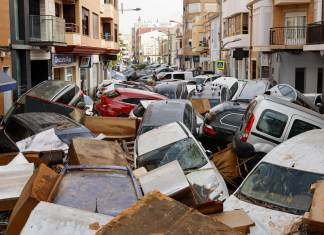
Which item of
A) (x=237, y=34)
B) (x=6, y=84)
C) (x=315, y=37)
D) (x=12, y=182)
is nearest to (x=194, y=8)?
(x=237, y=34)

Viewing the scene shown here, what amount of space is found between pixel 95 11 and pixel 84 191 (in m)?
32.9

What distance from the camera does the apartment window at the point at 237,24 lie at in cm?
3925

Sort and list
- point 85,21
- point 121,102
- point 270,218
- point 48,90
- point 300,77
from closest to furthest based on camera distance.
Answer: point 270,218 < point 48,90 < point 121,102 < point 300,77 < point 85,21

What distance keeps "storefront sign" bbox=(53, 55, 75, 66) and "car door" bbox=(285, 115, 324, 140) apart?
61.9ft

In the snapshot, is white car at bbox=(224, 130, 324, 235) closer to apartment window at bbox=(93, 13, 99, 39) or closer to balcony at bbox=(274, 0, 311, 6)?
balcony at bbox=(274, 0, 311, 6)

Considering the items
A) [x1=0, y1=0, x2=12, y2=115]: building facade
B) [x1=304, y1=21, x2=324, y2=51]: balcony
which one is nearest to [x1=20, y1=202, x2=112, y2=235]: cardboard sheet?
[x1=0, y1=0, x2=12, y2=115]: building facade

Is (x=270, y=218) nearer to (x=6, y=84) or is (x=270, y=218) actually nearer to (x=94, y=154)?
(x=94, y=154)

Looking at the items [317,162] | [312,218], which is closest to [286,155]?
[317,162]

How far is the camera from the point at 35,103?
13.5 m

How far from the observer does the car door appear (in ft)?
32.3

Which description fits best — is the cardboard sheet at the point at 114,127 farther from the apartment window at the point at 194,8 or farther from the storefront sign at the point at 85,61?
the apartment window at the point at 194,8

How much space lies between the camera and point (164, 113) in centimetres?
1248

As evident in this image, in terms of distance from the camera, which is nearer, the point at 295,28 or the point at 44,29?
the point at 44,29

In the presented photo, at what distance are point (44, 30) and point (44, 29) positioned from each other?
0.06m
